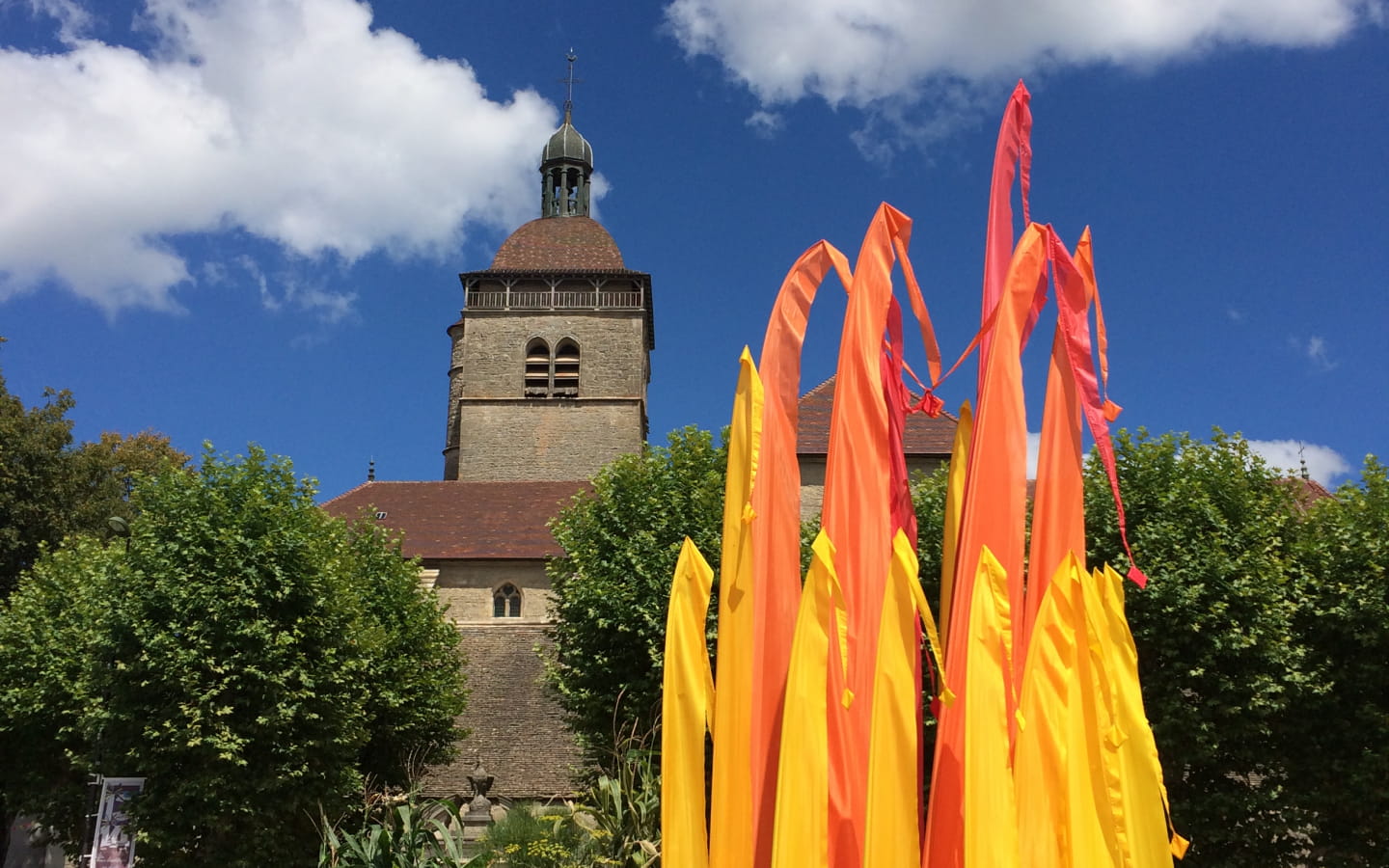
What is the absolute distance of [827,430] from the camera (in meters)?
28.9

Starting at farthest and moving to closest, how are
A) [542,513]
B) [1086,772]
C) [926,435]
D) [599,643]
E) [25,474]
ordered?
[542,513]
[25,474]
[926,435]
[599,643]
[1086,772]

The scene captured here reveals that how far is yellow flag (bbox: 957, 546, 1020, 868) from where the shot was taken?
17.6 ft

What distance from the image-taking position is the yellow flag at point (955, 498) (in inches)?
266

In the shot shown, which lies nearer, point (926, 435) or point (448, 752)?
point (448, 752)

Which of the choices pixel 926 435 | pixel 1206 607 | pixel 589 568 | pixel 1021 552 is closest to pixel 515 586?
pixel 926 435

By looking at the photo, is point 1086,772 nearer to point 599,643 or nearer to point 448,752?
point 599,643

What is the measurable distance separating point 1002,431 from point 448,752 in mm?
20451

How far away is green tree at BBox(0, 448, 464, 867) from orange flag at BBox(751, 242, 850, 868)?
453 inches

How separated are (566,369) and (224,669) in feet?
98.9

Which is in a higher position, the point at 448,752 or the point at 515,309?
the point at 515,309

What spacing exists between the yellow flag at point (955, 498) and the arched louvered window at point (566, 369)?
3847cm

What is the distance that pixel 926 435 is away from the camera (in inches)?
1165

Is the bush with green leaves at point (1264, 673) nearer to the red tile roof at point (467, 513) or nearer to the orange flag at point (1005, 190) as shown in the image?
the orange flag at point (1005, 190)

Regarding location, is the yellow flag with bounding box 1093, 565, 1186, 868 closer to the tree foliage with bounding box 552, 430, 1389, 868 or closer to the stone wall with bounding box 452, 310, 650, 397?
the tree foliage with bounding box 552, 430, 1389, 868
